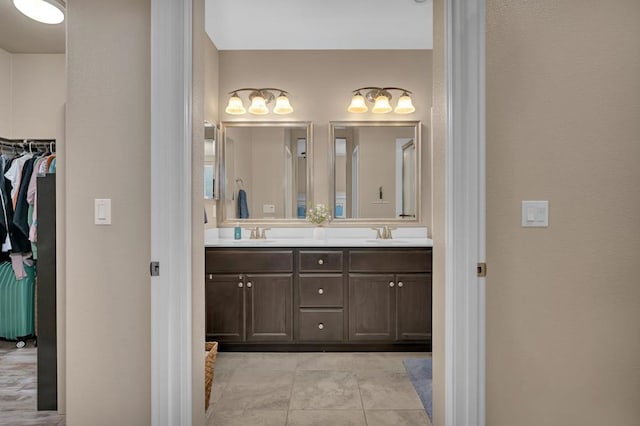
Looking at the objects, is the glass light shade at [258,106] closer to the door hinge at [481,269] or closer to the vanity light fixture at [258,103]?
the vanity light fixture at [258,103]

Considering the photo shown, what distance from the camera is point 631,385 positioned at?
4.92 ft

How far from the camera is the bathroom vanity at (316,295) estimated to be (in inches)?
121

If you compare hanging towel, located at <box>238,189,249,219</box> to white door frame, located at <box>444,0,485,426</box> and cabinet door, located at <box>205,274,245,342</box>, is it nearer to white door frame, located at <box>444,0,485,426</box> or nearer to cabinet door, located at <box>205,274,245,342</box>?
cabinet door, located at <box>205,274,245,342</box>

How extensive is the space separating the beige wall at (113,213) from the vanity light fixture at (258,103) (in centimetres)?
207

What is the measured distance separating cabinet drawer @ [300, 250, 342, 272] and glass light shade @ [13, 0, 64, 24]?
2.38m

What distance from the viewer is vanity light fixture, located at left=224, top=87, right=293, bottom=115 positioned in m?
3.59

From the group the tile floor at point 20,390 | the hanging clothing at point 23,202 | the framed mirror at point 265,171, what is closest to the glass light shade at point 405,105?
the framed mirror at point 265,171

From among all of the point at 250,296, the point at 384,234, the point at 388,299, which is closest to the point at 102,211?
the point at 250,296

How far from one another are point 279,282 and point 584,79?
234 cm

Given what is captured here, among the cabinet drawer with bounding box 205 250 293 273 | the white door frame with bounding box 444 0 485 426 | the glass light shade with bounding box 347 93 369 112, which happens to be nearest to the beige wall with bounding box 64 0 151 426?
the white door frame with bounding box 444 0 485 426

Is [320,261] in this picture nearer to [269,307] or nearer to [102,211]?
[269,307]

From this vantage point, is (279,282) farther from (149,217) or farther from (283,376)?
(149,217)

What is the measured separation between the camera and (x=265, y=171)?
3.69 meters

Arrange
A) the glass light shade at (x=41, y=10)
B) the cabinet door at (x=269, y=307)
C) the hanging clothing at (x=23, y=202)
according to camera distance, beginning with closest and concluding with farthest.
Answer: the glass light shade at (x=41, y=10)
the hanging clothing at (x=23, y=202)
the cabinet door at (x=269, y=307)
